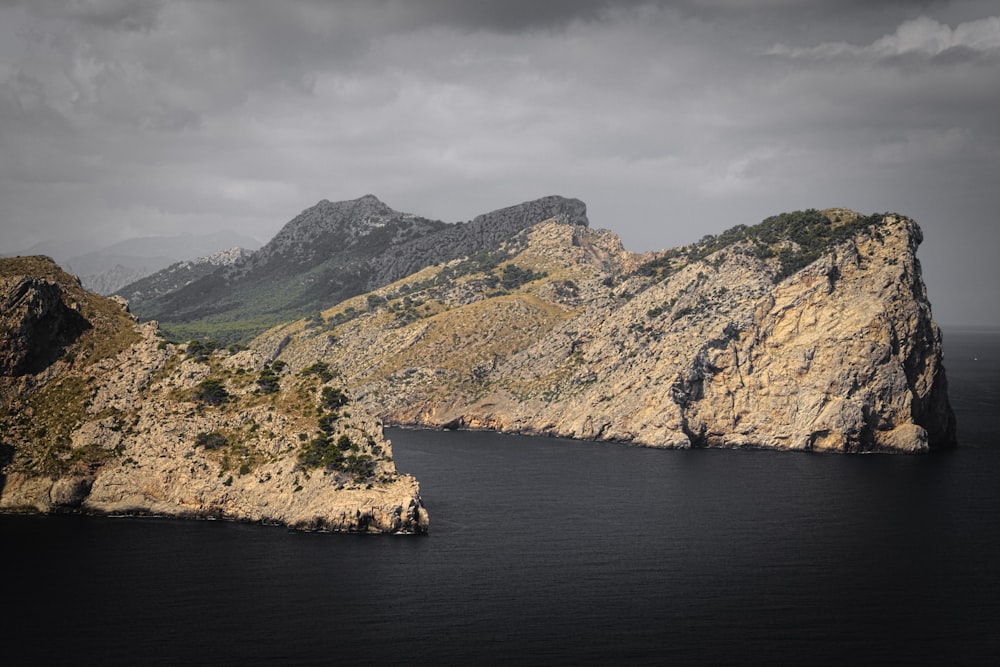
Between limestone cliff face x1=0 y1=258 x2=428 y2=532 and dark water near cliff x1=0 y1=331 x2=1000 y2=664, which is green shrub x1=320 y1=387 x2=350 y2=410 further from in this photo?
dark water near cliff x1=0 y1=331 x2=1000 y2=664

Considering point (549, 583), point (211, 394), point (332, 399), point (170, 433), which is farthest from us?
point (211, 394)

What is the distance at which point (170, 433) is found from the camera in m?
135

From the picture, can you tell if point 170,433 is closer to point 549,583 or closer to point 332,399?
point 332,399

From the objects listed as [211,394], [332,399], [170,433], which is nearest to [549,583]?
[332,399]

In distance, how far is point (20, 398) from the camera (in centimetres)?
14250

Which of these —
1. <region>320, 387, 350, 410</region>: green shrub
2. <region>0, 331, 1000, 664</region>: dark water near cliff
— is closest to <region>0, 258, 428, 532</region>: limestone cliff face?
<region>320, 387, 350, 410</region>: green shrub

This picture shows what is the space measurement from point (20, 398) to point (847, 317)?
496 feet

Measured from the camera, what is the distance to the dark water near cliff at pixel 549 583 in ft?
274

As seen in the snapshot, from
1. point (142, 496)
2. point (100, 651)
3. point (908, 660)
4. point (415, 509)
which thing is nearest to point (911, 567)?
point (908, 660)

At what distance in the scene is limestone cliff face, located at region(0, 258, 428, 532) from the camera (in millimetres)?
125438

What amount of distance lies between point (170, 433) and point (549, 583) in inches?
2434

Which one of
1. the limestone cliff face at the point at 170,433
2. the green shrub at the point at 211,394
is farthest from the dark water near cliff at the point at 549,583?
the green shrub at the point at 211,394

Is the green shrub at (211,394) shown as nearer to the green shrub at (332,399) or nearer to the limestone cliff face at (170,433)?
the limestone cliff face at (170,433)

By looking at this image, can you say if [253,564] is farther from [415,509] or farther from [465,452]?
[465,452]
